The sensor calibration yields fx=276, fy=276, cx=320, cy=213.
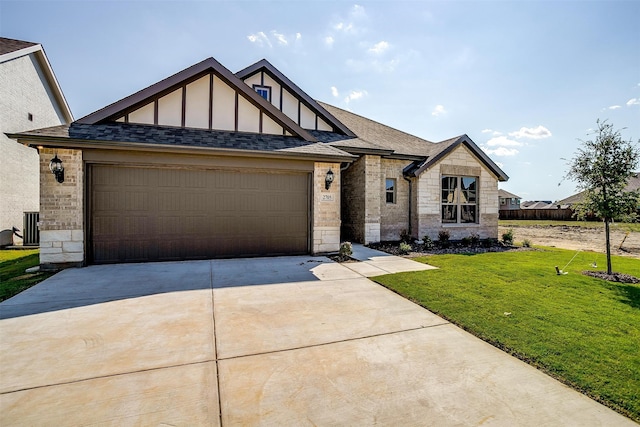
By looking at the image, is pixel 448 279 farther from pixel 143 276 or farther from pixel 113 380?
pixel 143 276

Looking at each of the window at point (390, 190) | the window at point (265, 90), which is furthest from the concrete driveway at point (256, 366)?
the window at point (265, 90)

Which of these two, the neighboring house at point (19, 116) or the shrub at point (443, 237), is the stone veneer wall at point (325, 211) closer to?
the shrub at point (443, 237)

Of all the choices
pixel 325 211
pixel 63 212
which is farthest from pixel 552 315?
pixel 63 212

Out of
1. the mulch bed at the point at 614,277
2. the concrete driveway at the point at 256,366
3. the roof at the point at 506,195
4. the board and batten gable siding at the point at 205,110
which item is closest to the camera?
the concrete driveway at the point at 256,366

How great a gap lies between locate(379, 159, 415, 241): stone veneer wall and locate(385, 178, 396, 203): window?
0.45 ft

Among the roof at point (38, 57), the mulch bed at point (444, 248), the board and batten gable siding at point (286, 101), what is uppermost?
the roof at point (38, 57)

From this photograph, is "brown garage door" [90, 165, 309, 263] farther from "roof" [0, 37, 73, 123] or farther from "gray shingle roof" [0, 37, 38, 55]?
"gray shingle roof" [0, 37, 38, 55]

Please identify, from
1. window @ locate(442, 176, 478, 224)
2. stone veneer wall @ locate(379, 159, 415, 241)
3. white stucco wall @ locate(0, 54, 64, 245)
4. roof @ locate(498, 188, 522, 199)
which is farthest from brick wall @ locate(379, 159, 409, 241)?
roof @ locate(498, 188, 522, 199)

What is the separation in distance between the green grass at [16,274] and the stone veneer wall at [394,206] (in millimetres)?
10998

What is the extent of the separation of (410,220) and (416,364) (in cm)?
1027

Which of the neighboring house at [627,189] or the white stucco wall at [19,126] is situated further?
the white stucco wall at [19,126]

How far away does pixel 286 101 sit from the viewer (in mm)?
12039

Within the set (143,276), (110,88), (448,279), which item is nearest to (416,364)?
(448,279)

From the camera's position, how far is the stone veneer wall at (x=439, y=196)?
12312 mm
